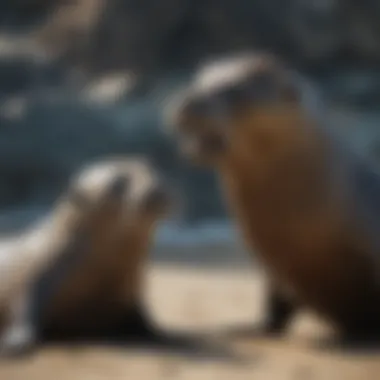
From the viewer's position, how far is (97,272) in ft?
15.5

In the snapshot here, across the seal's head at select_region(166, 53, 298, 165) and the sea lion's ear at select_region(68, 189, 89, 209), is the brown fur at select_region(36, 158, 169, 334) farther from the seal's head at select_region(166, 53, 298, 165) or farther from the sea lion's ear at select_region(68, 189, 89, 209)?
the seal's head at select_region(166, 53, 298, 165)

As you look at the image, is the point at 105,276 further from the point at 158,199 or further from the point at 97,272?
the point at 158,199

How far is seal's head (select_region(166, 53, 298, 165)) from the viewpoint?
14.1 ft

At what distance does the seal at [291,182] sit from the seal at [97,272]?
0.34m

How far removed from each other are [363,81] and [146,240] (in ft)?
27.7

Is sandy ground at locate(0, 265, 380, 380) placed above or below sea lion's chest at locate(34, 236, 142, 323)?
below

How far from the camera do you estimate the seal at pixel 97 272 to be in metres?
4.65

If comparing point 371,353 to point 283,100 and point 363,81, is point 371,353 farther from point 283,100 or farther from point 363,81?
point 363,81

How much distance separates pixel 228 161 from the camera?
4.48 m

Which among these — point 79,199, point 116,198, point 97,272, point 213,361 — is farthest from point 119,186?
point 213,361

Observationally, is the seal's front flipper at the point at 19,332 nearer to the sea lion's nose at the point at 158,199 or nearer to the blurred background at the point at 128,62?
the sea lion's nose at the point at 158,199

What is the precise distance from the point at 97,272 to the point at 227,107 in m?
0.89

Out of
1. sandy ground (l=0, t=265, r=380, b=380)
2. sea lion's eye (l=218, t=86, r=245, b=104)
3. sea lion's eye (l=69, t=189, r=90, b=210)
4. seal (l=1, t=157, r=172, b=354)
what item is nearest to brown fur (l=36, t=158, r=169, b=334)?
seal (l=1, t=157, r=172, b=354)

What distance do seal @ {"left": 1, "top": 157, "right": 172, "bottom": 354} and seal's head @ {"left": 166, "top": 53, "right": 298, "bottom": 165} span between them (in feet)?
0.97
